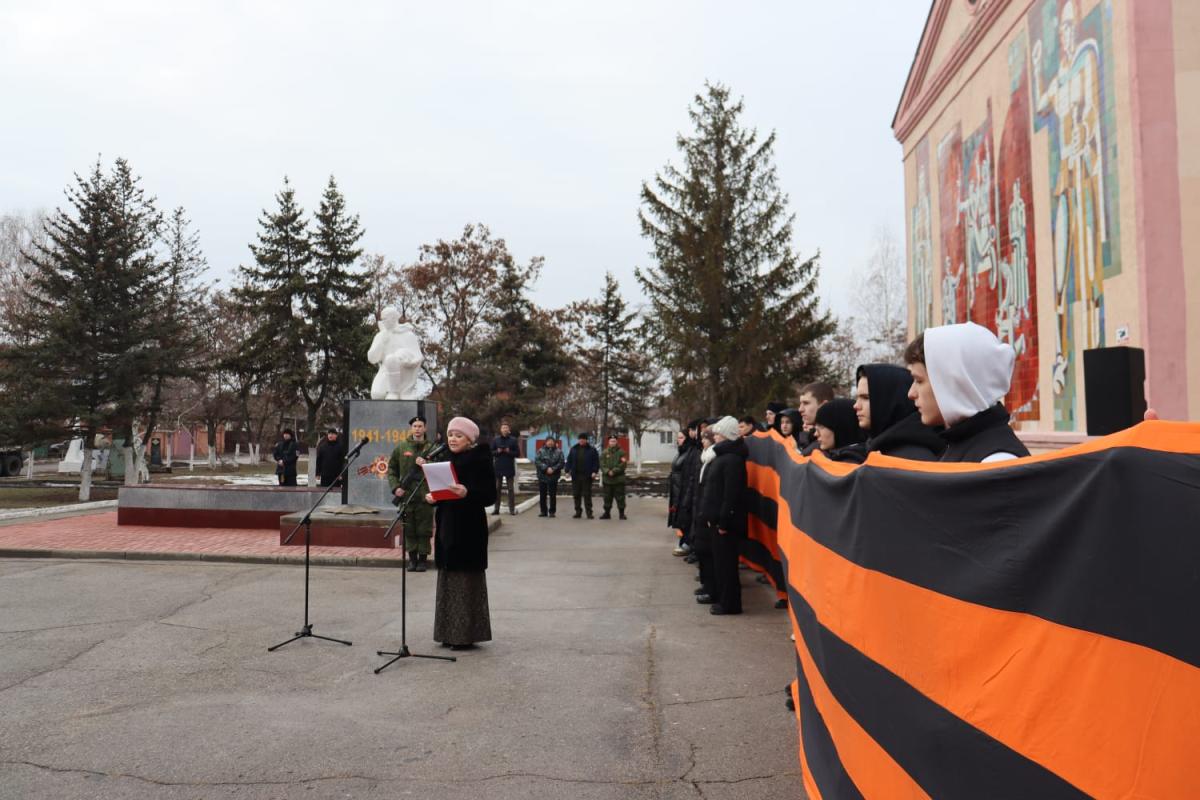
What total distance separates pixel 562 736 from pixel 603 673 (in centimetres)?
136

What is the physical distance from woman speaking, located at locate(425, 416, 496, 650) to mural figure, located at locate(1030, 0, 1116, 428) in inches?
345

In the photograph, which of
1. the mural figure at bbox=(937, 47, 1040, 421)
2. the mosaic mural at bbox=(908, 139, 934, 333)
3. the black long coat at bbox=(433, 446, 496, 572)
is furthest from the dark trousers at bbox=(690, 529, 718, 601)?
the mosaic mural at bbox=(908, 139, 934, 333)

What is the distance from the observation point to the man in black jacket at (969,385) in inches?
102

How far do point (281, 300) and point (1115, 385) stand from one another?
1339 inches

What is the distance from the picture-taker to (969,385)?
260 centimetres

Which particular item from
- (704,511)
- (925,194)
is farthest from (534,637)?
(925,194)

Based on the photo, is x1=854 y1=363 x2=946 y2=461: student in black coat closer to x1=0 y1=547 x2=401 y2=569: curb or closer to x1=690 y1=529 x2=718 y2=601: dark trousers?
x1=690 y1=529 x2=718 y2=601: dark trousers

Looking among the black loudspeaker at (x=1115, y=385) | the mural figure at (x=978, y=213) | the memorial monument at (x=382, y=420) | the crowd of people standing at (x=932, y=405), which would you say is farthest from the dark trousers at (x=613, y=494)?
the black loudspeaker at (x=1115, y=385)

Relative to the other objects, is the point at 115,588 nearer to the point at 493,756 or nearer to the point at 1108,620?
the point at 493,756

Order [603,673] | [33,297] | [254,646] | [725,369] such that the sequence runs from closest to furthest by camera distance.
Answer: [603,673]
[254,646]
[33,297]
[725,369]

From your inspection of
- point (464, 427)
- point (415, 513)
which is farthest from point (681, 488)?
point (464, 427)

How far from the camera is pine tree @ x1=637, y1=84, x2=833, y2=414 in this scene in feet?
101

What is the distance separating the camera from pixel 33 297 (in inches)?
1035

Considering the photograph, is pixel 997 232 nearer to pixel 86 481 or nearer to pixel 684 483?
pixel 684 483
